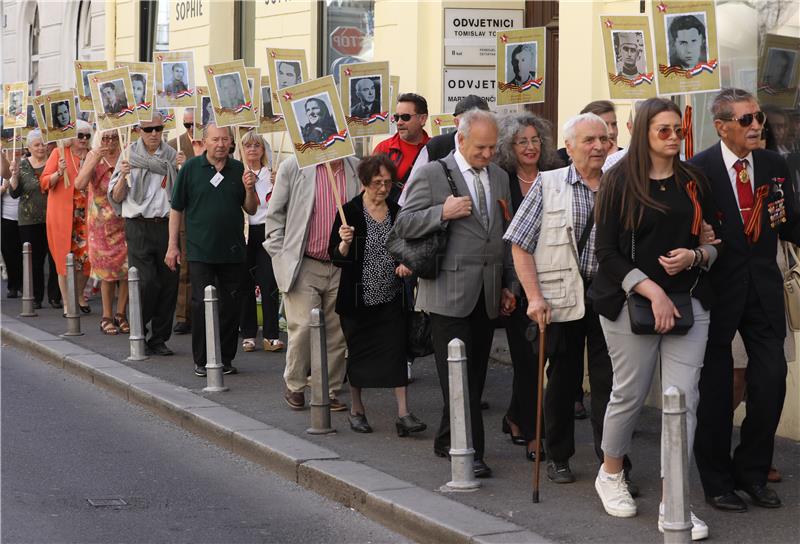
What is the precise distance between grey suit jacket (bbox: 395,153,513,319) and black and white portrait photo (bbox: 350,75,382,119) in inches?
118

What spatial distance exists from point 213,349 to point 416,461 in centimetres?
281

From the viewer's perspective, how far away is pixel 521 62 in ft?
33.1

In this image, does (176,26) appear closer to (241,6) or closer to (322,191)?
(241,6)

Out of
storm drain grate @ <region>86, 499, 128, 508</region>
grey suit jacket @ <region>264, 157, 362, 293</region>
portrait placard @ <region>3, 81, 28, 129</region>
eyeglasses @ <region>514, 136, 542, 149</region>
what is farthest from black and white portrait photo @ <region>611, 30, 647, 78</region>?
portrait placard @ <region>3, 81, 28, 129</region>

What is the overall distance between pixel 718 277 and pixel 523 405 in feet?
4.97

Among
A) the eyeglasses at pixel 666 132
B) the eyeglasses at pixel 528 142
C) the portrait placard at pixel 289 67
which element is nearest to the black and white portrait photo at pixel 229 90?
the portrait placard at pixel 289 67

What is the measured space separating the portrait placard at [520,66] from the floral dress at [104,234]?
14.9 feet

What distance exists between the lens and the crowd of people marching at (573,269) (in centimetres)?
603

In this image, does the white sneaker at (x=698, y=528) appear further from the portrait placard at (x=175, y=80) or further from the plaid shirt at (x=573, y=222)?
the portrait placard at (x=175, y=80)

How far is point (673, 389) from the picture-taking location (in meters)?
5.44

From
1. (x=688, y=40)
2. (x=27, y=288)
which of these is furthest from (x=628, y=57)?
(x=27, y=288)

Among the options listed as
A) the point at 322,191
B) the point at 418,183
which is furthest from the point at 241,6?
the point at 418,183

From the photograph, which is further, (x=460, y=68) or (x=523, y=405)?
(x=460, y=68)

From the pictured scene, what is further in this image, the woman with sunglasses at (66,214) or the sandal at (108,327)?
the woman with sunglasses at (66,214)
